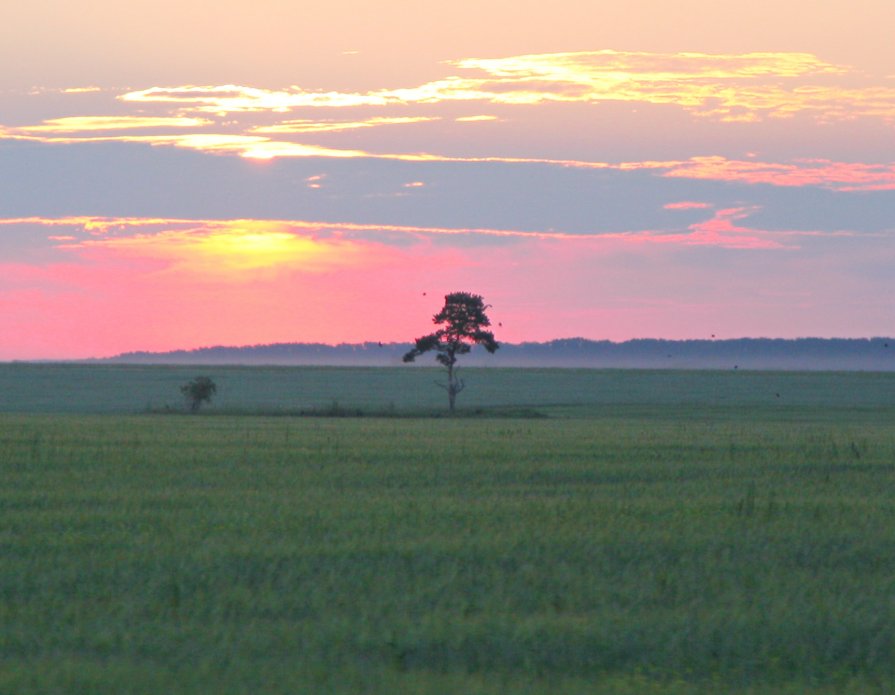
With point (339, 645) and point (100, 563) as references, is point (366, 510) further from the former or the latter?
point (339, 645)

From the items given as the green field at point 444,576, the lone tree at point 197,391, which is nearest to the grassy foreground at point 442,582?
the green field at point 444,576

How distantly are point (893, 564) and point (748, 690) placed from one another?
6.12m

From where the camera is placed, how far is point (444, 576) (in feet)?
44.1

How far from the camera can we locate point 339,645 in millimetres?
10570

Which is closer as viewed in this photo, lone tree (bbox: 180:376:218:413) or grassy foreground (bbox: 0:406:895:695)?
grassy foreground (bbox: 0:406:895:695)

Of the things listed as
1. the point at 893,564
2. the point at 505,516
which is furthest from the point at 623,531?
the point at 893,564

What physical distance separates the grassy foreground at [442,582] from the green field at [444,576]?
0.04 meters

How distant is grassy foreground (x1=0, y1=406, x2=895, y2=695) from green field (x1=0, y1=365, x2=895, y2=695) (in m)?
0.04

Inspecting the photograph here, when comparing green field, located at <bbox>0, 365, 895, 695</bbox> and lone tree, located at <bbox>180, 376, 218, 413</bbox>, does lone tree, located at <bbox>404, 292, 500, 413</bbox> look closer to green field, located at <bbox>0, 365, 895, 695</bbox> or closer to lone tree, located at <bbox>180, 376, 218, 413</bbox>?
lone tree, located at <bbox>180, 376, 218, 413</bbox>

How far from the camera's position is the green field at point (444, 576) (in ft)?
32.8

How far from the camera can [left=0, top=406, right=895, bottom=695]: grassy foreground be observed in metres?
9.97

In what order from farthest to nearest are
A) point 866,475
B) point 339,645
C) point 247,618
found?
point 866,475, point 247,618, point 339,645

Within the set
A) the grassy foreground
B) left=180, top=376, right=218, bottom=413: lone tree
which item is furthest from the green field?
left=180, top=376, right=218, bottom=413: lone tree

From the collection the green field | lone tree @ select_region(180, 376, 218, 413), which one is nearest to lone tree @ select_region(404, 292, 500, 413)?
lone tree @ select_region(180, 376, 218, 413)
